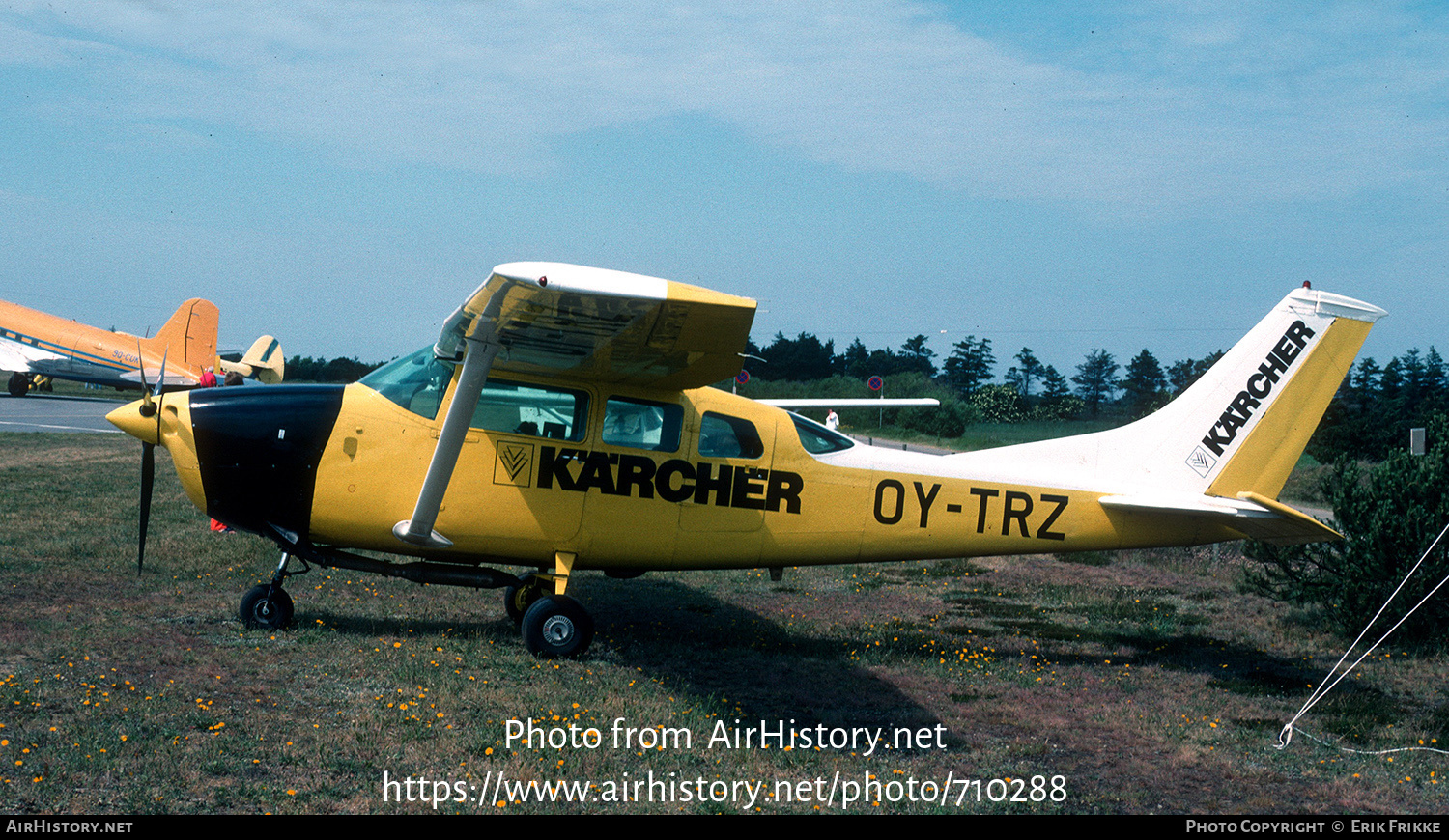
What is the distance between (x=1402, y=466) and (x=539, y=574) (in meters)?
8.47

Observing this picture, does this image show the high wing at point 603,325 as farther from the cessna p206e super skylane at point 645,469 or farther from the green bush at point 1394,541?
the green bush at point 1394,541

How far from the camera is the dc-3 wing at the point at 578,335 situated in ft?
17.8

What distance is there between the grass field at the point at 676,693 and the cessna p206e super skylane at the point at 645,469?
88cm

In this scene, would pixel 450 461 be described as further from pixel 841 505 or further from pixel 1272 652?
pixel 1272 652

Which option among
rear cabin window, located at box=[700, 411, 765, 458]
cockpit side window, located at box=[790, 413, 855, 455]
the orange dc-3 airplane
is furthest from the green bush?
the orange dc-3 airplane

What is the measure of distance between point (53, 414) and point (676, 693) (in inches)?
1459

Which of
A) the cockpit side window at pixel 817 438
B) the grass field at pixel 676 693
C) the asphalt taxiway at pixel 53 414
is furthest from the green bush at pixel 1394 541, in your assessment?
the asphalt taxiway at pixel 53 414

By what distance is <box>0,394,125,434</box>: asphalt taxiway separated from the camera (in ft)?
98.4

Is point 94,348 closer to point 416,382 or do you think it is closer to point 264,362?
point 264,362

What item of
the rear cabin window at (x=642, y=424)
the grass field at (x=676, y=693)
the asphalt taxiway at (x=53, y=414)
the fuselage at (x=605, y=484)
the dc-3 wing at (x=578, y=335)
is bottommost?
the grass field at (x=676, y=693)

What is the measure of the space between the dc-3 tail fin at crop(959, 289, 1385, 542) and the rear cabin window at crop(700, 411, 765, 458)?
2107 millimetres

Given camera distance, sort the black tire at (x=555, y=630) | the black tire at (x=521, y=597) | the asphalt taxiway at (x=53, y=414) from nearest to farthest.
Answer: the black tire at (x=555, y=630) → the black tire at (x=521, y=597) → the asphalt taxiway at (x=53, y=414)

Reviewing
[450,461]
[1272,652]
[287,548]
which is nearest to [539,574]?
[450,461]

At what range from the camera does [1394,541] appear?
371 inches
